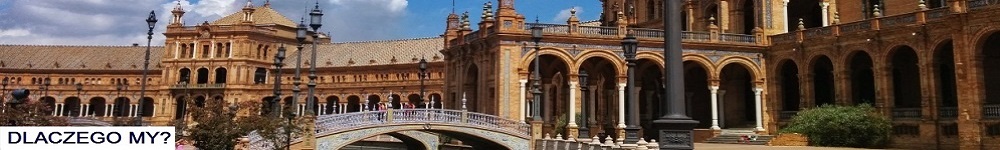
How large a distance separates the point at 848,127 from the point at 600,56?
31.2ft

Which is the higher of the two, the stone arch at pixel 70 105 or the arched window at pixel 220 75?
the arched window at pixel 220 75

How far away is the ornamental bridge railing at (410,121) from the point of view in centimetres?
2719

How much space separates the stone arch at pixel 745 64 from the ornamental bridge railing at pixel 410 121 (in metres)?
10.2

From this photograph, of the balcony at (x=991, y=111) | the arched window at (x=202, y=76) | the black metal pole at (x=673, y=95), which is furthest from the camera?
the arched window at (x=202, y=76)

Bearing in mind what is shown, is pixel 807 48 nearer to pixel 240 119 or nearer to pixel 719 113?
pixel 719 113

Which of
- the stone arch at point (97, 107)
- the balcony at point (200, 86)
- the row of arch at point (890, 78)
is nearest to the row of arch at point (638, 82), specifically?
the row of arch at point (890, 78)

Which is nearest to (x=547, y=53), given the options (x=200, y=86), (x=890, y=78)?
(x=890, y=78)

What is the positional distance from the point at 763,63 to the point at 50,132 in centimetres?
3076

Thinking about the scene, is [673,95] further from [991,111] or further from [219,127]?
[991,111]

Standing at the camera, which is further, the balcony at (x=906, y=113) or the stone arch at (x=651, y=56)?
the stone arch at (x=651, y=56)

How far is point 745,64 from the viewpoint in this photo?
36.8m

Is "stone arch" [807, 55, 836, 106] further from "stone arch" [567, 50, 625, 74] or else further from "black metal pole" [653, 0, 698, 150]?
"black metal pole" [653, 0, 698, 150]

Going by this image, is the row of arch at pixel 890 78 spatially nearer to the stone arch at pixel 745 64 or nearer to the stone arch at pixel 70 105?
the stone arch at pixel 745 64

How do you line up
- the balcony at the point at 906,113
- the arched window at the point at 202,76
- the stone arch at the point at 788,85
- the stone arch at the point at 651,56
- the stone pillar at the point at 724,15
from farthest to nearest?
the arched window at the point at 202,76
the stone pillar at the point at 724,15
the stone arch at the point at 788,85
the stone arch at the point at 651,56
the balcony at the point at 906,113
